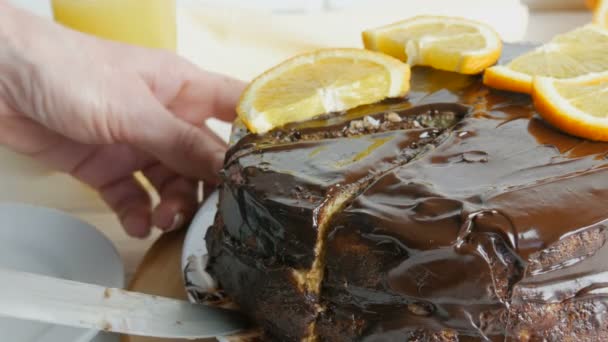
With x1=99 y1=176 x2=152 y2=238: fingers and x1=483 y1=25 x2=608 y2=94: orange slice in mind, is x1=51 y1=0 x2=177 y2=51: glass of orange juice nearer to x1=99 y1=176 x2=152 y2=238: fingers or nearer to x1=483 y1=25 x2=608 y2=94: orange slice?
x1=99 y1=176 x2=152 y2=238: fingers

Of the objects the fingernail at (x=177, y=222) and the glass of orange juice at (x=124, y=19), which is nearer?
the fingernail at (x=177, y=222)

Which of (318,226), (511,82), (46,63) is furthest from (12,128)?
(511,82)

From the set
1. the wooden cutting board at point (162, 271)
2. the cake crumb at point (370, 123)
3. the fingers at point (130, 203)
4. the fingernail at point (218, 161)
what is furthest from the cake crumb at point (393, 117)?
the fingers at point (130, 203)

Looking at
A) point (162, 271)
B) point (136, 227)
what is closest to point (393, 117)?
point (162, 271)

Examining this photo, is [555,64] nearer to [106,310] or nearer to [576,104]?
[576,104]

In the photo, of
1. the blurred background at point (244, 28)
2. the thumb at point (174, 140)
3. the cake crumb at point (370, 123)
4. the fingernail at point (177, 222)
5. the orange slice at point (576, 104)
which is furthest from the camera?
the blurred background at point (244, 28)

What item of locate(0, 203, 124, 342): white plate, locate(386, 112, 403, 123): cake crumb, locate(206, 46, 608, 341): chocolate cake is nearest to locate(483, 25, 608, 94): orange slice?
locate(206, 46, 608, 341): chocolate cake

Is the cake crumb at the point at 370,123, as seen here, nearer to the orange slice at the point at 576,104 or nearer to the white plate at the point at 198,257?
the orange slice at the point at 576,104
